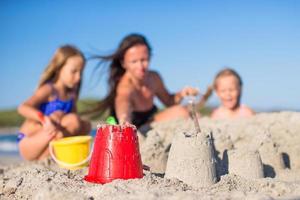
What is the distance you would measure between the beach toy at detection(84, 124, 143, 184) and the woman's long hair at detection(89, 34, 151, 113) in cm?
233

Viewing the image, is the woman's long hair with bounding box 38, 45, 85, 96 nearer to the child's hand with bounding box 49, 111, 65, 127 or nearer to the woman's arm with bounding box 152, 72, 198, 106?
the child's hand with bounding box 49, 111, 65, 127

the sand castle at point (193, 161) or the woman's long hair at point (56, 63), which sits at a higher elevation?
the woman's long hair at point (56, 63)

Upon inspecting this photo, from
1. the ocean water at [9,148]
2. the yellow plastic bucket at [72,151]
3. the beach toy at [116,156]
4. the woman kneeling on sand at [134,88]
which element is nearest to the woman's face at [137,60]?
the woman kneeling on sand at [134,88]

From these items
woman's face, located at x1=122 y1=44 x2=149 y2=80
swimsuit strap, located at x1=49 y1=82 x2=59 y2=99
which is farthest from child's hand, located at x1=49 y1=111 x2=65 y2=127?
woman's face, located at x1=122 y1=44 x2=149 y2=80

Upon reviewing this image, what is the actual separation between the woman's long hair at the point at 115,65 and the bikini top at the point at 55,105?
0.39 meters

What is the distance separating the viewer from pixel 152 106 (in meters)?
5.09

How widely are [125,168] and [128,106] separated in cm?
225

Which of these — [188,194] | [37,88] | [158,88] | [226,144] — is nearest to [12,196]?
[188,194]

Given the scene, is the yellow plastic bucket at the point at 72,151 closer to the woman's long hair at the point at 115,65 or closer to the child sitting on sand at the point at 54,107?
the child sitting on sand at the point at 54,107

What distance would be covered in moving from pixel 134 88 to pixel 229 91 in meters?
1.14

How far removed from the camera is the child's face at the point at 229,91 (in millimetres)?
5013

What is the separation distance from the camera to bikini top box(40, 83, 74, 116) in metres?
4.29

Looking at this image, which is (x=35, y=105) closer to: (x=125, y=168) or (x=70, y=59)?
(x=70, y=59)

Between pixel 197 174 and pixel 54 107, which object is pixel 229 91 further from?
pixel 197 174
